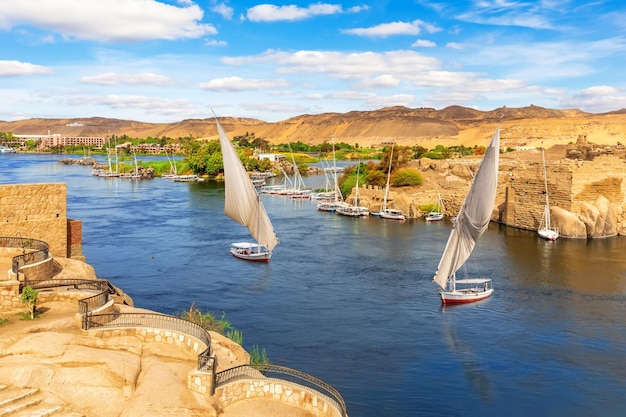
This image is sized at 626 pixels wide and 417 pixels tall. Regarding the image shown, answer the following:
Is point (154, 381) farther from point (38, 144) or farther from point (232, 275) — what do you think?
point (38, 144)

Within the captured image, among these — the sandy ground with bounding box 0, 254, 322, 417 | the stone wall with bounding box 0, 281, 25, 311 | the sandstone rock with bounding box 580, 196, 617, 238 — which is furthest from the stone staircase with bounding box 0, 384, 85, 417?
the sandstone rock with bounding box 580, 196, 617, 238

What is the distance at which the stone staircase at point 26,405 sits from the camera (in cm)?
1000

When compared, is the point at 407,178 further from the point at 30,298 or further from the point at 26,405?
the point at 26,405

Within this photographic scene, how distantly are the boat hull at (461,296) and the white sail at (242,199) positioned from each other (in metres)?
10.8

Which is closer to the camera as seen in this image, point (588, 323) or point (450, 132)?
point (588, 323)

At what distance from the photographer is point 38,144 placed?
656 ft

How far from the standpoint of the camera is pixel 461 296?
27.1m

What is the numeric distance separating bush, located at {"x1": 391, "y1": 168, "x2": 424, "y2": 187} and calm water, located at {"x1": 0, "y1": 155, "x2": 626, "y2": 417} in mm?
14115

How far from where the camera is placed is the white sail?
32.2 metres

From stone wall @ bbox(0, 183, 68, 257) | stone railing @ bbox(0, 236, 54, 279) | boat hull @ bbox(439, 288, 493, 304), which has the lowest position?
boat hull @ bbox(439, 288, 493, 304)

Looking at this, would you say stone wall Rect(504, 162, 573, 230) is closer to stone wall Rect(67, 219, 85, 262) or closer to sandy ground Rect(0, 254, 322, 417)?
stone wall Rect(67, 219, 85, 262)

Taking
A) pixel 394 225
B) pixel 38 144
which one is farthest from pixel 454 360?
pixel 38 144

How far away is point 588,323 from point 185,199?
46.5 meters

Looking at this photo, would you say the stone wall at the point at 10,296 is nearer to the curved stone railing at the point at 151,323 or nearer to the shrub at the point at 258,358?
the curved stone railing at the point at 151,323
